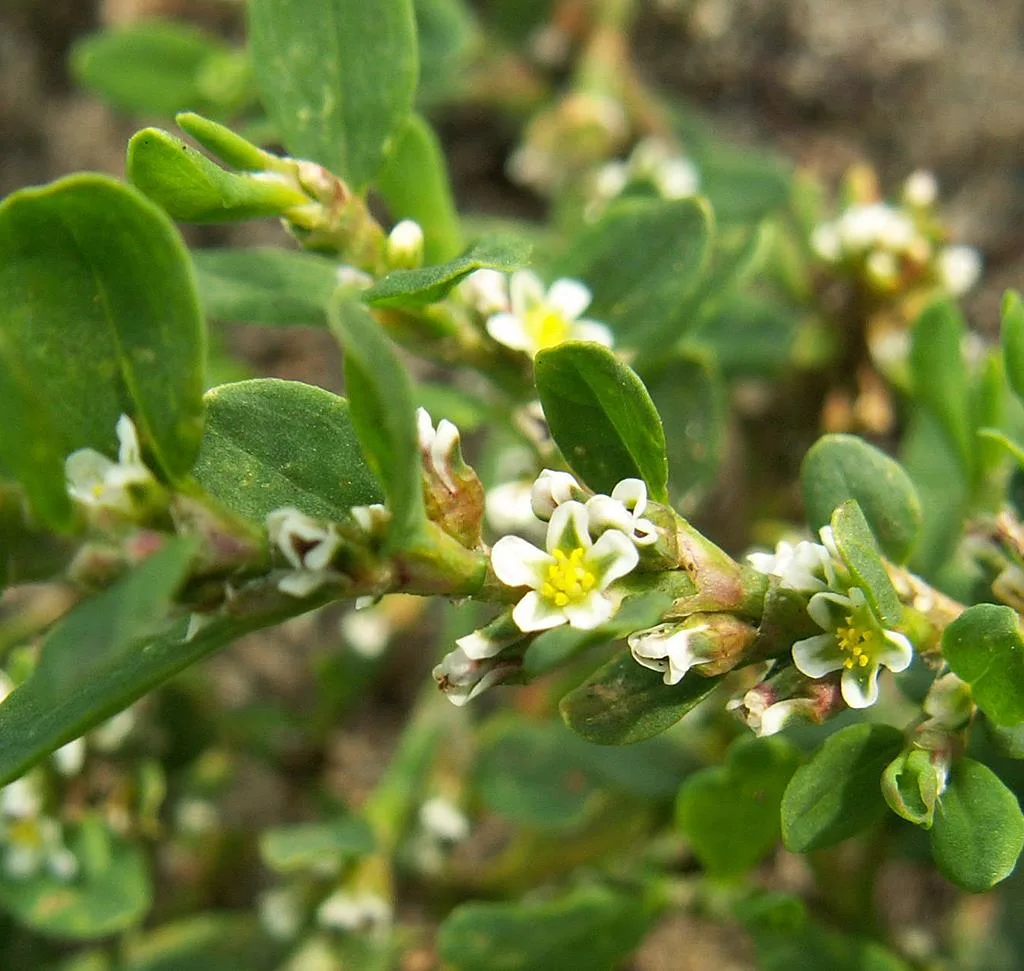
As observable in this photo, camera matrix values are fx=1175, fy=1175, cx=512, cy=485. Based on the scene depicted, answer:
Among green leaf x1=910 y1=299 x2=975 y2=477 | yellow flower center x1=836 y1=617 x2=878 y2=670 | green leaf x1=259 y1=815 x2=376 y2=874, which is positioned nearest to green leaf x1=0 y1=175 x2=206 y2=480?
yellow flower center x1=836 y1=617 x2=878 y2=670

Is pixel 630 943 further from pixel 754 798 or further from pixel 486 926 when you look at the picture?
pixel 754 798

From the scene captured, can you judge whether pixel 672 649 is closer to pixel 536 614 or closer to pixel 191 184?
pixel 536 614

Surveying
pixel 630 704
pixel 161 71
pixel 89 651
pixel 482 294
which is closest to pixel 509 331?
pixel 482 294

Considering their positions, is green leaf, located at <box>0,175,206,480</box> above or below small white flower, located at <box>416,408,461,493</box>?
above

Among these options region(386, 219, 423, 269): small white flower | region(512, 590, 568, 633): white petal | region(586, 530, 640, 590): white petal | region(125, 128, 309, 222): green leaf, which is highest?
region(125, 128, 309, 222): green leaf

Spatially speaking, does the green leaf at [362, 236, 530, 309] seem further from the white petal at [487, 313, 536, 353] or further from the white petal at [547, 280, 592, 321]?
the white petal at [547, 280, 592, 321]

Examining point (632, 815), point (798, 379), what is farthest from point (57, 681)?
point (798, 379)
